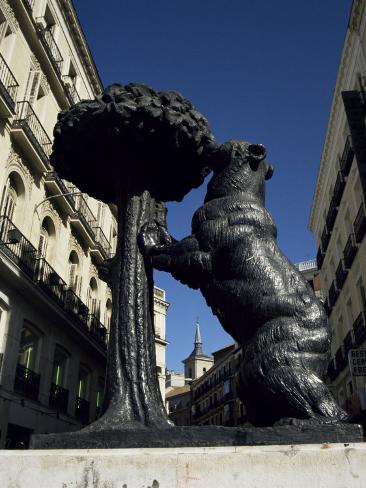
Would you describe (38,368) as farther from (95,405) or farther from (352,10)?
(352,10)

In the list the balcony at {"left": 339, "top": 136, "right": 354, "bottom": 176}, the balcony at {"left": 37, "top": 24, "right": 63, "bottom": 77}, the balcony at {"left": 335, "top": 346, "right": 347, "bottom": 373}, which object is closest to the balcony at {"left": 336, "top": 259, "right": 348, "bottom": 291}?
the balcony at {"left": 335, "top": 346, "right": 347, "bottom": 373}

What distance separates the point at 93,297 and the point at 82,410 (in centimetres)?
563

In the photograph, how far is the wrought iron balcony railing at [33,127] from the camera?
49.7 feet

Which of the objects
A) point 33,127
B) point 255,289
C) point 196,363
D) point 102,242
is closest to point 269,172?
point 255,289

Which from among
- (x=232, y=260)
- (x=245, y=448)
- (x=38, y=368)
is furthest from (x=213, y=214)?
(x=38, y=368)

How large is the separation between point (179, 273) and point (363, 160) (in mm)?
15122

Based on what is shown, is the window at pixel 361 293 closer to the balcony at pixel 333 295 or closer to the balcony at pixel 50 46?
the balcony at pixel 333 295

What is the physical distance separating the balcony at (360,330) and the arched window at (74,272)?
40.1ft

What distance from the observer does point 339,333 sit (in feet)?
89.0

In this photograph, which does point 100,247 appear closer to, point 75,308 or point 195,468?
point 75,308

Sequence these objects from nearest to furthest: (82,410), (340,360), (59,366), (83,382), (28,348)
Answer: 1. (28,348)
2. (59,366)
3. (82,410)
4. (83,382)
5. (340,360)

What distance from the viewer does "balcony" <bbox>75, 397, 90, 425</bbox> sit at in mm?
18438

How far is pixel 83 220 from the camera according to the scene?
66.4ft

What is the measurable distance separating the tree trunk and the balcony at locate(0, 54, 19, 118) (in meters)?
11.8
